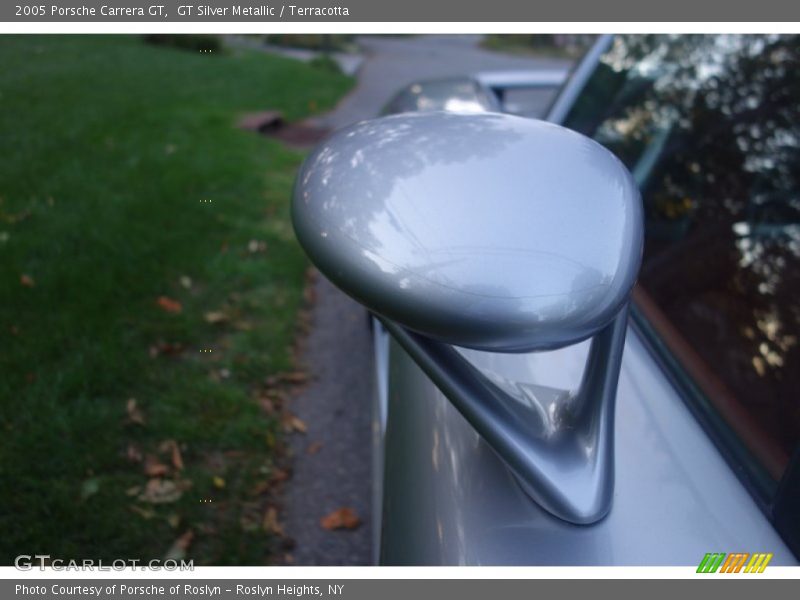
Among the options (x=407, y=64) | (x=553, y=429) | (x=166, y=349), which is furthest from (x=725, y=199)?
(x=407, y=64)

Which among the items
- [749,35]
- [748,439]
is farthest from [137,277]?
[748,439]

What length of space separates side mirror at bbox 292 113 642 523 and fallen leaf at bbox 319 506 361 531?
1.46 m

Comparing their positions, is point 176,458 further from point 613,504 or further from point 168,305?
point 613,504

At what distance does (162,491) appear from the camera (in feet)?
7.34

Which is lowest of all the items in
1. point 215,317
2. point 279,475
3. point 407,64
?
point 407,64

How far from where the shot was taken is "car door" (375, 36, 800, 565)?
855 mm

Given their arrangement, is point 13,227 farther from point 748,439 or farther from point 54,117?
point 748,439

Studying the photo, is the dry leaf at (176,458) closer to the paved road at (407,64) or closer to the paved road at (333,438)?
the paved road at (333,438)

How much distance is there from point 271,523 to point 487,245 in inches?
70.0

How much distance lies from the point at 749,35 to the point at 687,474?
110 cm

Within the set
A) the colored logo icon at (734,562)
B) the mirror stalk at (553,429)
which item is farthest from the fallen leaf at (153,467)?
the colored logo icon at (734,562)

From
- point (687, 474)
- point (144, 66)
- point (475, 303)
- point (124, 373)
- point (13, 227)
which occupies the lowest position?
point (144, 66)

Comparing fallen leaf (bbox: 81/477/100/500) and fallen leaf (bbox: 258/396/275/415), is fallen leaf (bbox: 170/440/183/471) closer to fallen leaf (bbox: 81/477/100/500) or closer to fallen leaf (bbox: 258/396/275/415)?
fallen leaf (bbox: 81/477/100/500)

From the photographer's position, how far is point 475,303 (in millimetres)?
682
